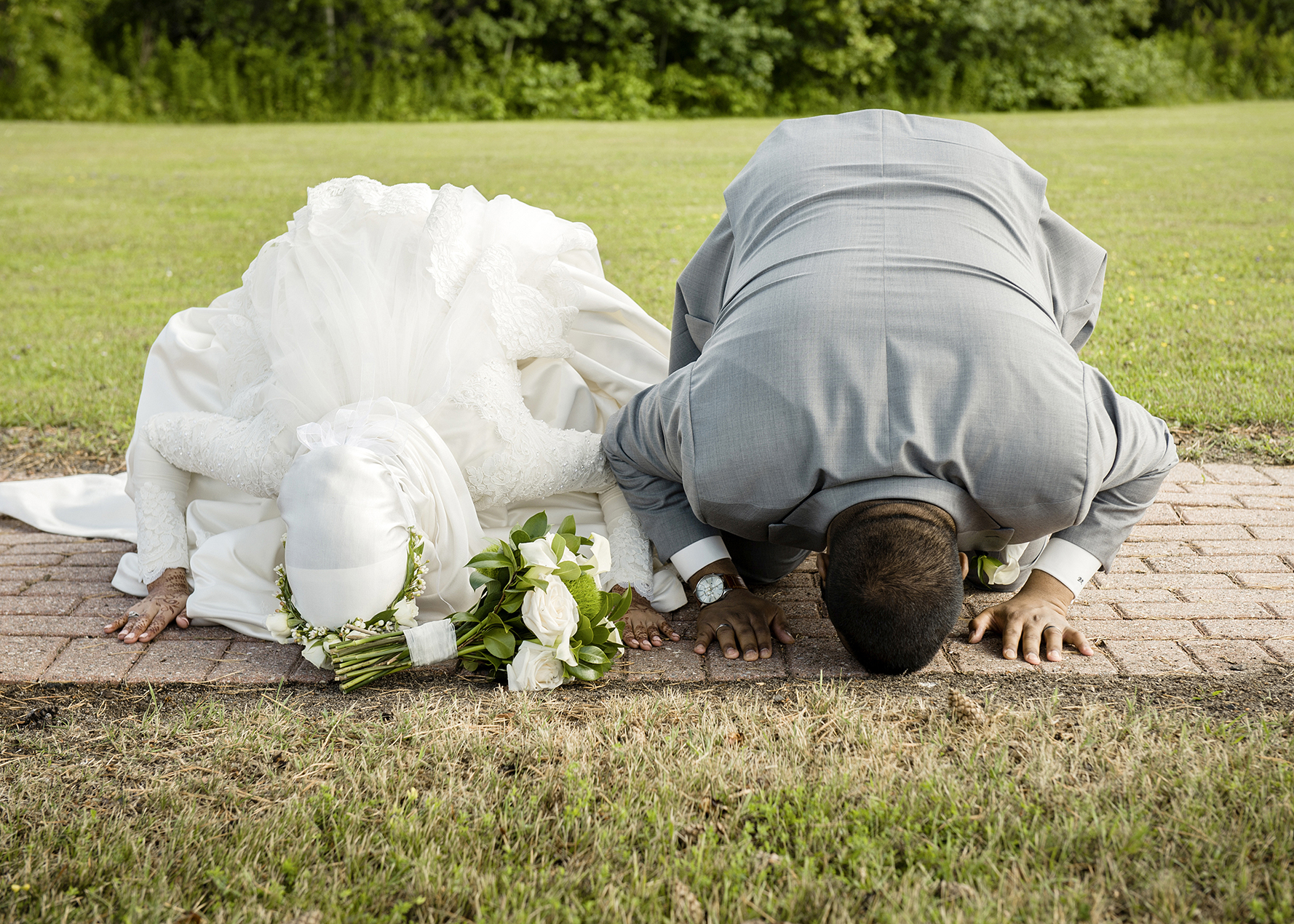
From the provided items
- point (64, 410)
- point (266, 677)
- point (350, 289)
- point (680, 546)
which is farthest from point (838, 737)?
point (64, 410)

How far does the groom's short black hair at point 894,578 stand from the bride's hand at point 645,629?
0.75 m

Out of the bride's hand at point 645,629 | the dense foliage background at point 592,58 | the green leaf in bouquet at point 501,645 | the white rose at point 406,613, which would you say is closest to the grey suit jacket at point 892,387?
the bride's hand at point 645,629

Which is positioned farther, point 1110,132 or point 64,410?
point 1110,132

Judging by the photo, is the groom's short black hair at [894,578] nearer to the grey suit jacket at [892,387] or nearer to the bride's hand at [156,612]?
the grey suit jacket at [892,387]

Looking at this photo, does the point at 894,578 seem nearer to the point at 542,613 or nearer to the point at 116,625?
the point at 542,613

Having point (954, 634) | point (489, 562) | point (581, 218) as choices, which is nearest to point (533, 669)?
point (489, 562)

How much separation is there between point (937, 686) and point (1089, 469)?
73 centimetres

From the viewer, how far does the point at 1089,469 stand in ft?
8.89

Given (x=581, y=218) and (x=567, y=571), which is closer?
(x=567, y=571)

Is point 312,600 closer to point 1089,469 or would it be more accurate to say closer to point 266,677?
point 266,677

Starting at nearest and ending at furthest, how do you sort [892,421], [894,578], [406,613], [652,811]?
[652,811] < [894,578] < [892,421] < [406,613]

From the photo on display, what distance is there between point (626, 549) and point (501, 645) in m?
0.68

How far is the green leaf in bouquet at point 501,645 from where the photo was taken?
2.97 metres

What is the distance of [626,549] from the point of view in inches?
139
